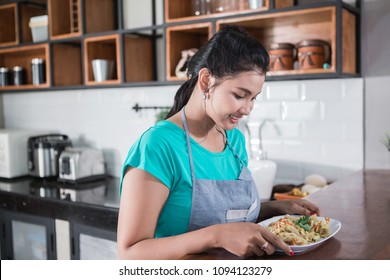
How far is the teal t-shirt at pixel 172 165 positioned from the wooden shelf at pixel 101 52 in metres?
1.70

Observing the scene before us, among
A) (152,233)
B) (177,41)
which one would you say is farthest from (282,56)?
(152,233)

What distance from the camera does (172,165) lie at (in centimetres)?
119

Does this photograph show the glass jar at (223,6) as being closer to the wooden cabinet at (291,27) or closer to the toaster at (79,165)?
the wooden cabinet at (291,27)

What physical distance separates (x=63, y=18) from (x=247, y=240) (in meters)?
2.62

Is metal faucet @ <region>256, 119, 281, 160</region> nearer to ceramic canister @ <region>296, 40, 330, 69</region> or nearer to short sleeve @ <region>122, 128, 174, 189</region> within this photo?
ceramic canister @ <region>296, 40, 330, 69</region>

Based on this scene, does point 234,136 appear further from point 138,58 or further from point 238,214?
point 138,58

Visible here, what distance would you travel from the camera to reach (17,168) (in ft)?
10.7

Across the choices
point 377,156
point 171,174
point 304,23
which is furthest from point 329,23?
point 171,174

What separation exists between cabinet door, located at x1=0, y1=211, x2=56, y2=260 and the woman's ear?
1.67 meters

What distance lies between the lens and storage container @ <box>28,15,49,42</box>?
325 centimetres

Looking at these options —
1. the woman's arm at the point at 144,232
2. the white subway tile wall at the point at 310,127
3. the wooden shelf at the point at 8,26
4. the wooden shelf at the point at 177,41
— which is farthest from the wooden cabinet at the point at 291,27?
the wooden shelf at the point at 8,26

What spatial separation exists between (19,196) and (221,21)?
1456mm

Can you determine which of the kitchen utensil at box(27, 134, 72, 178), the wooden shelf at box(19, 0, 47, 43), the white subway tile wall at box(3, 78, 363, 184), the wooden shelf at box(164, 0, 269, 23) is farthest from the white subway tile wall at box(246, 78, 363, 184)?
the wooden shelf at box(19, 0, 47, 43)
